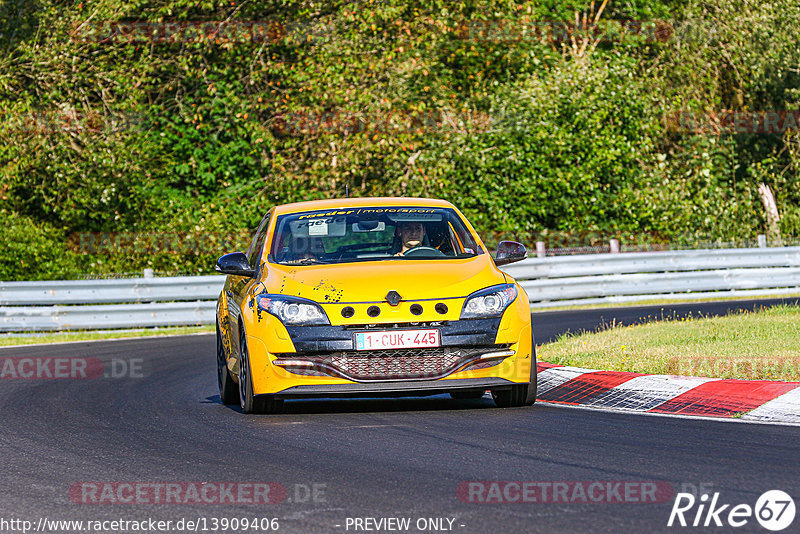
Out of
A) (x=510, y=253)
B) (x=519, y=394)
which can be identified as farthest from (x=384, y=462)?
(x=510, y=253)

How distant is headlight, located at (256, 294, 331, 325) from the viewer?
884 cm

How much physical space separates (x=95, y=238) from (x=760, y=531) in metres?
24.2

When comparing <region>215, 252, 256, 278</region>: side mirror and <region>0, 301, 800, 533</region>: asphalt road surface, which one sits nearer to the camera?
<region>0, 301, 800, 533</region>: asphalt road surface

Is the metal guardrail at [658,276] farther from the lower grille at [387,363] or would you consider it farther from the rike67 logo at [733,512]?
the rike67 logo at [733,512]

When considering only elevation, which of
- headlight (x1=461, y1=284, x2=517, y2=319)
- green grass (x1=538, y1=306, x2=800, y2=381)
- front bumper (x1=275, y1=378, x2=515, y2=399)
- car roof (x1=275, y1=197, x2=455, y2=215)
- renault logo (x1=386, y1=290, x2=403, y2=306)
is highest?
car roof (x1=275, y1=197, x2=455, y2=215)

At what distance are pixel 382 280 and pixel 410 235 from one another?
1.19 m

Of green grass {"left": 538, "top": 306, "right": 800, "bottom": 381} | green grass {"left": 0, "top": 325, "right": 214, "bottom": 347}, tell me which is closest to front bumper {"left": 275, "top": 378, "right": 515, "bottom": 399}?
green grass {"left": 538, "top": 306, "right": 800, "bottom": 381}

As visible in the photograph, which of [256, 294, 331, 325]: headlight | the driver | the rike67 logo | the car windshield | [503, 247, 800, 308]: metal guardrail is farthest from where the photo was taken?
[503, 247, 800, 308]: metal guardrail

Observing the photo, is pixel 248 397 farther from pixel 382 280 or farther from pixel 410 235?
pixel 410 235

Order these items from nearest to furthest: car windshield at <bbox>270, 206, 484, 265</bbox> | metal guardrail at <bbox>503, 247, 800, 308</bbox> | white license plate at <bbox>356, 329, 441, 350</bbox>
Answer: white license plate at <bbox>356, 329, 441, 350</bbox>, car windshield at <bbox>270, 206, 484, 265</bbox>, metal guardrail at <bbox>503, 247, 800, 308</bbox>

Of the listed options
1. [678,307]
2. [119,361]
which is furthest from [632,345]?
[678,307]

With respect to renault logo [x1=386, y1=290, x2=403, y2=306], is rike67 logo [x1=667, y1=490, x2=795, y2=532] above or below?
below

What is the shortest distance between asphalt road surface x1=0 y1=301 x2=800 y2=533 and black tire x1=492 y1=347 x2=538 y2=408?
15 centimetres

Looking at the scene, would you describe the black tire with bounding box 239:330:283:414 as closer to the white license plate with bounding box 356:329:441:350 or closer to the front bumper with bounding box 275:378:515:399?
the front bumper with bounding box 275:378:515:399
